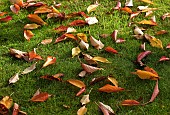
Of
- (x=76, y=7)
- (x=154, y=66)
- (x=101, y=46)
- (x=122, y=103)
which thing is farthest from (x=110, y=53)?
(x=76, y=7)

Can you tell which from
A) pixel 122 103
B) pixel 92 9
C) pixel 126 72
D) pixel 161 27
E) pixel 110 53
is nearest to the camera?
pixel 122 103

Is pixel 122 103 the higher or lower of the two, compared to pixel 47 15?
lower

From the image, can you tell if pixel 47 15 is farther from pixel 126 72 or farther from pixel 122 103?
pixel 122 103

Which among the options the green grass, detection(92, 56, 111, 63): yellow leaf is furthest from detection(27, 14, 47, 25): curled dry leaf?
detection(92, 56, 111, 63): yellow leaf

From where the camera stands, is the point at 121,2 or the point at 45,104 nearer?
the point at 45,104

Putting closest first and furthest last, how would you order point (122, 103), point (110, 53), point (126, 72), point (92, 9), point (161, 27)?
point (122, 103) < point (126, 72) < point (110, 53) < point (161, 27) < point (92, 9)

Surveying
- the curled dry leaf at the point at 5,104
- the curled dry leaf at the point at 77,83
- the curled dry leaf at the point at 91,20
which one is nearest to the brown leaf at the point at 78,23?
the curled dry leaf at the point at 91,20

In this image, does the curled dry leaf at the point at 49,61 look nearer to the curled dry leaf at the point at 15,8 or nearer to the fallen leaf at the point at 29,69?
the fallen leaf at the point at 29,69
